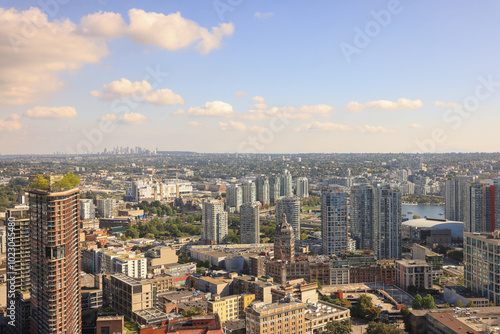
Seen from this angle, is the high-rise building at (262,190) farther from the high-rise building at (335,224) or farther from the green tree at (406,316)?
the green tree at (406,316)

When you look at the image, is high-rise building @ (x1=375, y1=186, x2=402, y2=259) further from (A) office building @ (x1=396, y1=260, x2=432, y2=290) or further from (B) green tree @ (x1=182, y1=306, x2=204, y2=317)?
(B) green tree @ (x1=182, y1=306, x2=204, y2=317)

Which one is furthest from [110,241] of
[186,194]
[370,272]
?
[186,194]

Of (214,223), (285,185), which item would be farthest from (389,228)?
(285,185)

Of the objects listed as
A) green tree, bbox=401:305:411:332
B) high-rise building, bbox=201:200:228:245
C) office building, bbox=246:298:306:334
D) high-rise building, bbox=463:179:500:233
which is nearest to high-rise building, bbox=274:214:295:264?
green tree, bbox=401:305:411:332

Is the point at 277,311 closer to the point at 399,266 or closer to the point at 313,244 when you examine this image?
the point at 399,266

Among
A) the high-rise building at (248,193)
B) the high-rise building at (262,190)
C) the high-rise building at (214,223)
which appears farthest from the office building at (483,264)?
the high-rise building at (262,190)

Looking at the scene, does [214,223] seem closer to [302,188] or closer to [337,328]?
[337,328]
